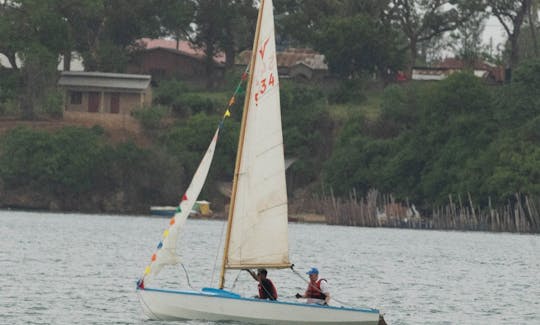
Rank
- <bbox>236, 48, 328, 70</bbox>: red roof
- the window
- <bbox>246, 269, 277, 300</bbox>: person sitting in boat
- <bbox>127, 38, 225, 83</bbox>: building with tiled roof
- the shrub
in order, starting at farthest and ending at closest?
<bbox>236, 48, 328, 70</bbox>: red roof < <bbox>127, 38, 225, 83</bbox>: building with tiled roof < the window < the shrub < <bbox>246, 269, 277, 300</bbox>: person sitting in boat

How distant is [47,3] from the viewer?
160 m

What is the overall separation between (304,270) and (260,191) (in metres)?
33.9

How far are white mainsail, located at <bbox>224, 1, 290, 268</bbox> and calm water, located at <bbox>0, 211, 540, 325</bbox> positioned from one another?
462 centimetres

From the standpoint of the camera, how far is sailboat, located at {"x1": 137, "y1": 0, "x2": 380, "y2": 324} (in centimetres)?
4509

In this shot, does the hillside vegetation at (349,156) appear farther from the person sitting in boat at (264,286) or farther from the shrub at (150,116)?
the person sitting in boat at (264,286)

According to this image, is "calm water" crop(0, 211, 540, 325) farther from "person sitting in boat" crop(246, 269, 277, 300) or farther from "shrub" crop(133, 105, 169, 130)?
"shrub" crop(133, 105, 169, 130)

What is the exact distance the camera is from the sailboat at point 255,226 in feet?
148

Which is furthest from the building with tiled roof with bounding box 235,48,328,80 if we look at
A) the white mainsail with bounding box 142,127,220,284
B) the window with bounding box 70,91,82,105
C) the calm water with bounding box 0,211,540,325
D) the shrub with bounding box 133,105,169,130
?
the white mainsail with bounding box 142,127,220,284

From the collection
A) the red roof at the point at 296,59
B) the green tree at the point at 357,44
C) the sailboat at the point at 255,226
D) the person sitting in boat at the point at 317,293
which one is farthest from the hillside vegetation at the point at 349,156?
the sailboat at the point at 255,226

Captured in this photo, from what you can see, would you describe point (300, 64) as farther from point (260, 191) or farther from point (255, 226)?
point (255, 226)

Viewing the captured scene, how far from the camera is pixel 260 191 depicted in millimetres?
46094

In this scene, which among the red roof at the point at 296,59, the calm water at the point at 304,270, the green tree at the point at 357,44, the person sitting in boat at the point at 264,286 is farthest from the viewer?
the red roof at the point at 296,59

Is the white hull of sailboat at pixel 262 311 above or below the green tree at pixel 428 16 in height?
below

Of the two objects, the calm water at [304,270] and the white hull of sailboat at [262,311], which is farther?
the calm water at [304,270]
